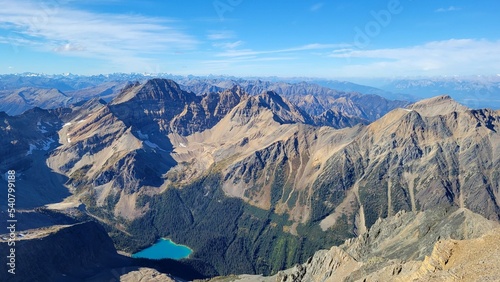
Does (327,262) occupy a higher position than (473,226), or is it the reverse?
(473,226)

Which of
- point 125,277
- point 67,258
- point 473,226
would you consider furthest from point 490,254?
point 67,258

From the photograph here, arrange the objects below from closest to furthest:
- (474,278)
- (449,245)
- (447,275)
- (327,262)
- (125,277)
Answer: (474,278)
(447,275)
(449,245)
(327,262)
(125,277)

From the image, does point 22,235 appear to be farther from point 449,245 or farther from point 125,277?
point 449,245

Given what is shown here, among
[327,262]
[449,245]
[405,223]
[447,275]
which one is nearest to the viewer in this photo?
[447,275]

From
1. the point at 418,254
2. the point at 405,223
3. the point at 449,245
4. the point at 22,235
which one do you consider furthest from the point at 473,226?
the point at 22,235

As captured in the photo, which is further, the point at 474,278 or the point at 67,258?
the point at 67,258

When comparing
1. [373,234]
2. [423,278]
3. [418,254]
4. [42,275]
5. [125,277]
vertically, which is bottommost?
[125,277]

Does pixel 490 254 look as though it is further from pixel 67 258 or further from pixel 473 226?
pixel 67 258
